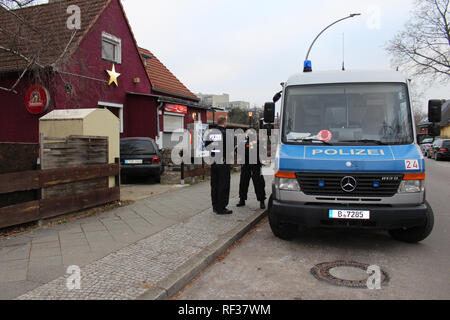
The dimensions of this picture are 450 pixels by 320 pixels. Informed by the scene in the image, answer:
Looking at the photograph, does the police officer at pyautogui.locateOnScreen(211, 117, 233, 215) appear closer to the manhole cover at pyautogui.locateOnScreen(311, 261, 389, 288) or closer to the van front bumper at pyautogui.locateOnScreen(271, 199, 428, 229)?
the van front bumper at pyautogui.locateOnScreen(271, 199, 428, 229)

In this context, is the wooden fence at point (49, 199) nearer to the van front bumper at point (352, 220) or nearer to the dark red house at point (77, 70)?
the dark red house at point (77, 70)

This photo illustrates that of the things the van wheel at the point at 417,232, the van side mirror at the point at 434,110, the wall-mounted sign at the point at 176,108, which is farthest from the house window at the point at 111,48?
the van wheel at the point at 417,232

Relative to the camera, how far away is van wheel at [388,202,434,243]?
17.0 feet

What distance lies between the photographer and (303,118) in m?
5.82

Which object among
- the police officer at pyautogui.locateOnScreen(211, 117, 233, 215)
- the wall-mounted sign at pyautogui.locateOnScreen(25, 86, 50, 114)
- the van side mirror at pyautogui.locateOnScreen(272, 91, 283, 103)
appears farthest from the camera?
the wall-mounted sign at pyautogui.locateOnScreen(25, 86, 50, 114)

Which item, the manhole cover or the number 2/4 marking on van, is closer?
the manhole cover

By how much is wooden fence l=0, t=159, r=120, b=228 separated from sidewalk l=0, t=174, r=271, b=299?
1.01 ft

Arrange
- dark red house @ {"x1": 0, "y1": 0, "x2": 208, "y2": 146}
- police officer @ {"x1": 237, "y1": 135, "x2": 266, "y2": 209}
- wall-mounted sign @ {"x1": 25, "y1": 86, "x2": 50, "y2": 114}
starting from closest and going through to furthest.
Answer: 1. police officer @ {"x1": 237, "y1": 135, "x2": 266, "y2": 209}
2. dark red house @ {"x1": 0, "y1": 0, "x2": 208, "y2": 146}
3. wall-mounted sign @ {"x1": 25, "y1": 86, "x2": 50, "y2": 114}

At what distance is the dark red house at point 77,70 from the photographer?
8.40 m

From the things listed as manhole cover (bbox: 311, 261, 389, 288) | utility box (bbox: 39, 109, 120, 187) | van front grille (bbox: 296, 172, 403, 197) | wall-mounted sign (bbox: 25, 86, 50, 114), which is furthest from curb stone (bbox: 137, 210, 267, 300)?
wall-mounted sign (bbox: 25, 86, 50, 114)

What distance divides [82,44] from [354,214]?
42.7 ft
